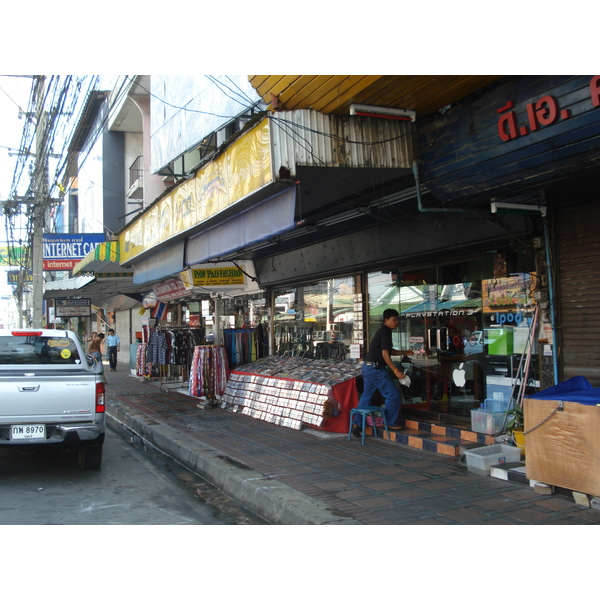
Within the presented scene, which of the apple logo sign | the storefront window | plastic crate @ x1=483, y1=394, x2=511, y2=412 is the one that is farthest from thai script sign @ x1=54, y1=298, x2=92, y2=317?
plastic crate @ x1=483, y1=394, x2=511, y2=412

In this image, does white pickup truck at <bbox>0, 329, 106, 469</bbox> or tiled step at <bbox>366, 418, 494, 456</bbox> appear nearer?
white pickup truck at <bbox>0, 329, 106, 469</bbox>

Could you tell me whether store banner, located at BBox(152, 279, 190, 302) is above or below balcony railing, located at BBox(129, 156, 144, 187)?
below

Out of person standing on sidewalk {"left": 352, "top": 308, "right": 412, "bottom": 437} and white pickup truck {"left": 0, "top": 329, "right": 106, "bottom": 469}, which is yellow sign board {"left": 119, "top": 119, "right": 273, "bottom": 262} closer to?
person standing on sidewalk {"left": 352, "top": 308, "right": 412, "bottom": 437}

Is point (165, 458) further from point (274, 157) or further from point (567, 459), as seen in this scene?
point (567, 459)

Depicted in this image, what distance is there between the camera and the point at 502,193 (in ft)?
18.6

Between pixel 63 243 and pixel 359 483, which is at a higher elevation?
pixel 63 243

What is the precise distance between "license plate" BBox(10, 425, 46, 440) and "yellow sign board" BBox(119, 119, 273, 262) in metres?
3.68

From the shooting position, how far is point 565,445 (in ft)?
15.5

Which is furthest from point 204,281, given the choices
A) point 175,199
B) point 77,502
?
point 77,502

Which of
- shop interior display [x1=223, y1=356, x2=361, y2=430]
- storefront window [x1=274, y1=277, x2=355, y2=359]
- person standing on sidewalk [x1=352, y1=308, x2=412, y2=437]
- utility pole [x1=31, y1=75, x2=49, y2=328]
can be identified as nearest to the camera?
person standing on sidewalk [x1=352, y1=308, x2=412, y2=437]

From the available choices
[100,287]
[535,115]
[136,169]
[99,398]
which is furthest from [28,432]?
[136,169]

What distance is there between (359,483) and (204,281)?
7319mm

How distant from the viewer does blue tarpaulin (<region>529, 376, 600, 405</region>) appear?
4.70 m

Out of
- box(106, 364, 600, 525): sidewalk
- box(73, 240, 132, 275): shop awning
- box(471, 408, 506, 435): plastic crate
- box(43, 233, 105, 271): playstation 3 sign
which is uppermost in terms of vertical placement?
box(43, 233, 105, 271): playstation 3 sign
